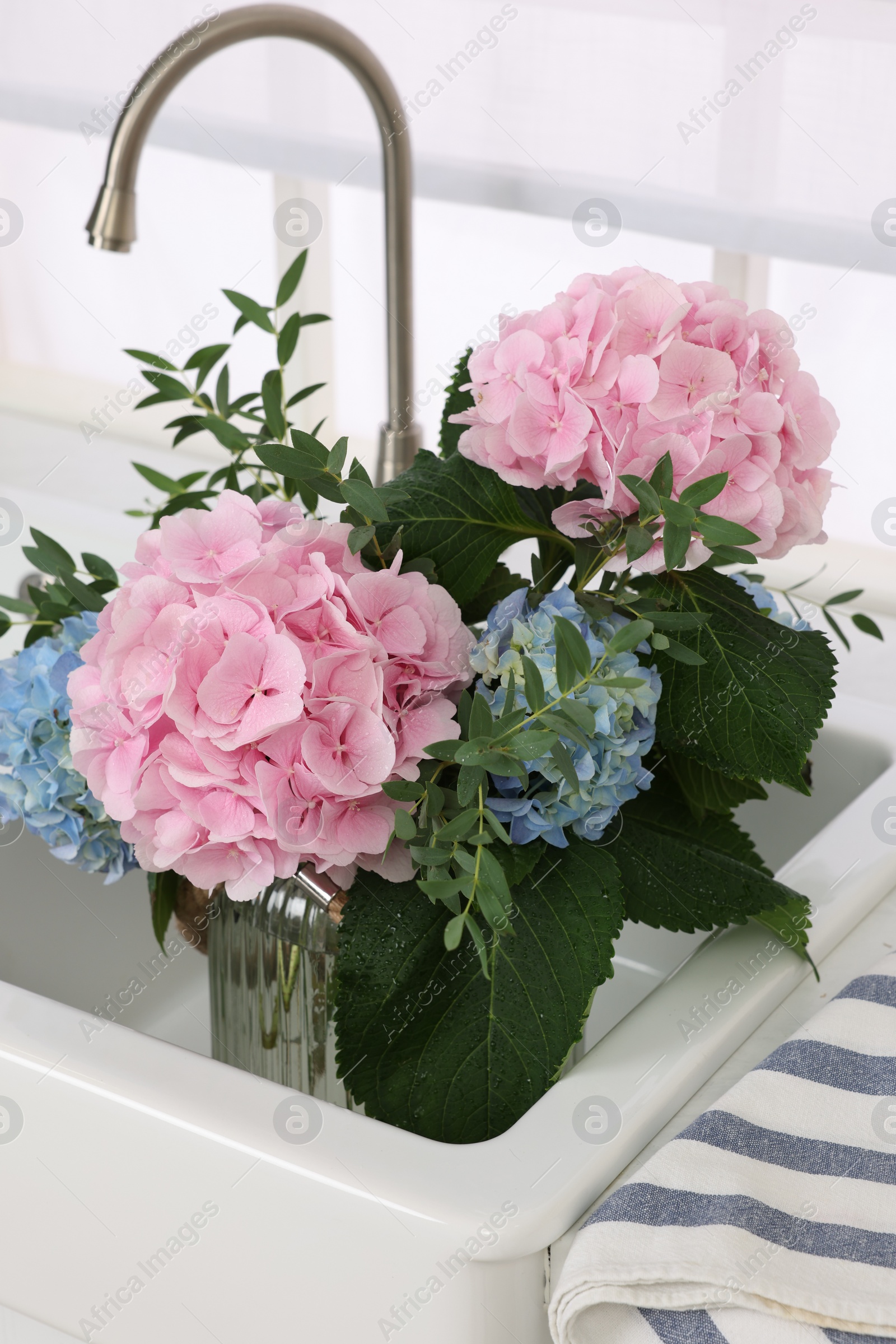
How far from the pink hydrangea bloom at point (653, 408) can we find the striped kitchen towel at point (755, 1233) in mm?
199

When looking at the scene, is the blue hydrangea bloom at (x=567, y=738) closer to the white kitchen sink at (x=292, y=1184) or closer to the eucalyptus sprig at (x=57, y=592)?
the white kitchen sink at (x=292, y=1184)

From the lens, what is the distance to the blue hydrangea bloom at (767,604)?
1.90 feet

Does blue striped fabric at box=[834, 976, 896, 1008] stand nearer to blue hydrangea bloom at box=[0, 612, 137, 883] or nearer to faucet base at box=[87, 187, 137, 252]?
blue hydrangea bloom at box=[0, 612, 137, 883]

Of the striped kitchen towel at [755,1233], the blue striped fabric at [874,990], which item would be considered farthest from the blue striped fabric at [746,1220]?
the blue striped fabric at [874,990]

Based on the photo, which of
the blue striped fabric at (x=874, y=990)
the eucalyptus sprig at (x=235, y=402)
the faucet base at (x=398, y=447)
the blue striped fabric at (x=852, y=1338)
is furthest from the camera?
the faucet base at (x=398, y=447)

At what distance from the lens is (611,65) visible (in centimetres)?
118

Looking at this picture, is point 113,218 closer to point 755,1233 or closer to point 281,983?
point 281,983

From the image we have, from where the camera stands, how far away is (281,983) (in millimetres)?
602

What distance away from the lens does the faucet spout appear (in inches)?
Answer: 28.4

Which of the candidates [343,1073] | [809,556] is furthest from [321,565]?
[809,556]

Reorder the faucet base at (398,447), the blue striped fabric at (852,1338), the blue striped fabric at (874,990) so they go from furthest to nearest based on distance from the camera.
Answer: the faucet base at (398,447), the blue striped fabric at (874,990), the blue striped fabric at (852,1338)

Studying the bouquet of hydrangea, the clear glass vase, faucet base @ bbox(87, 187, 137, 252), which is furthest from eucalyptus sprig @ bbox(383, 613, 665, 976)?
faucet base @ bbox(87, 187, 137, 252)

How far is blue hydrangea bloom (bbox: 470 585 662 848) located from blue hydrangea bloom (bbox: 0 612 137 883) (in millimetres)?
182

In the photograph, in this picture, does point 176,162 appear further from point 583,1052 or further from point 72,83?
point 583,1052
